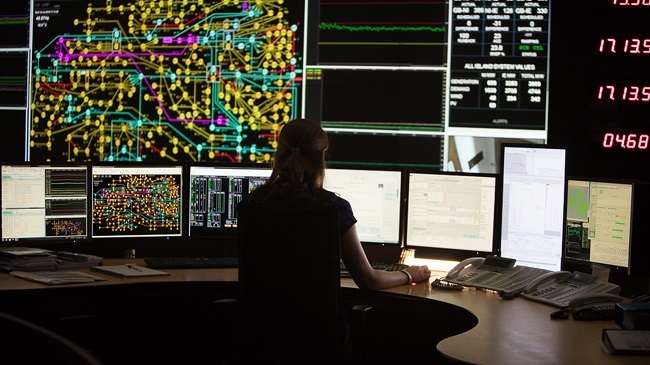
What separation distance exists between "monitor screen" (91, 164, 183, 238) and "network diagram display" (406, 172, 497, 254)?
1.01m

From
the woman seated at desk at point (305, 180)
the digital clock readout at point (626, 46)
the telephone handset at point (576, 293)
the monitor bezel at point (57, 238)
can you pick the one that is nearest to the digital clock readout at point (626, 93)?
the digital clock readout at point (626, 46)

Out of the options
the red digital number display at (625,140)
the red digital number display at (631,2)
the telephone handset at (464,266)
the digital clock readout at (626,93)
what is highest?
the red digital number display at (631,2)

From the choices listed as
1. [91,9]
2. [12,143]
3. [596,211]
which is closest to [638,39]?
[596,211]

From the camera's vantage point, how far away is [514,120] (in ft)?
14.1

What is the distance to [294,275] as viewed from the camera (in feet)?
8.36

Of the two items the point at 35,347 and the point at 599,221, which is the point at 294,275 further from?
the point at 35,347

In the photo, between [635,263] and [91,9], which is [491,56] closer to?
[635,263]

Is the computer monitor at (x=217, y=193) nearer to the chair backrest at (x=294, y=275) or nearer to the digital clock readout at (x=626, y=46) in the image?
the chair backrest at (x=294, y=275)

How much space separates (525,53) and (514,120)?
0.34 metres

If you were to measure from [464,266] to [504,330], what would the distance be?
850mm

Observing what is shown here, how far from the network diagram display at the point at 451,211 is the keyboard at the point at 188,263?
0.76 metres

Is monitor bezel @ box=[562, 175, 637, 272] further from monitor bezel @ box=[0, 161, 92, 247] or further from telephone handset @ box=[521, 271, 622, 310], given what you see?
monitor bezel @ box=[0, 161, 92, 247]

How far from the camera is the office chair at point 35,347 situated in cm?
84

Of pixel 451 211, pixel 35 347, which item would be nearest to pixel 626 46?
pixel 451 211
